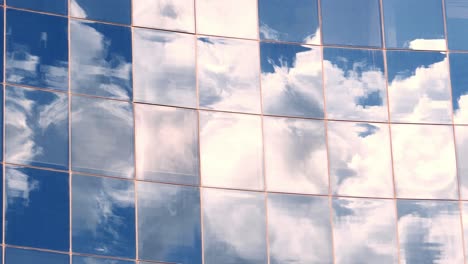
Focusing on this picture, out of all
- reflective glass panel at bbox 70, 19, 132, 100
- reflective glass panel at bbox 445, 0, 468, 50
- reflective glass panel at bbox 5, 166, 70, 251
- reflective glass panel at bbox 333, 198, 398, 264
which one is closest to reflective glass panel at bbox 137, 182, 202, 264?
reflective glass panel at bbox 5, 166, 70, 251

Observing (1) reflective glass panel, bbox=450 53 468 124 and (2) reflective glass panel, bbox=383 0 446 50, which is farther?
(2) reflective glass panel, bbox=383 0 446 50

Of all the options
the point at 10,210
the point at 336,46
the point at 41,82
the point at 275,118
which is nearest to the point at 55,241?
the point at 10,210

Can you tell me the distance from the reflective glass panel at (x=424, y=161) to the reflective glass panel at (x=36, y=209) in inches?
433

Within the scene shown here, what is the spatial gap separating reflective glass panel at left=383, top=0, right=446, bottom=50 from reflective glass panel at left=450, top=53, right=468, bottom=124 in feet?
2.04

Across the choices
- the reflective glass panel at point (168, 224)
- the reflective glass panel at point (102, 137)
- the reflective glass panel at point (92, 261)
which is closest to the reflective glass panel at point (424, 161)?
the reflective glass panel at point (168, 224)

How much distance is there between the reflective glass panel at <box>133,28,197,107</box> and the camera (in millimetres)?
43062

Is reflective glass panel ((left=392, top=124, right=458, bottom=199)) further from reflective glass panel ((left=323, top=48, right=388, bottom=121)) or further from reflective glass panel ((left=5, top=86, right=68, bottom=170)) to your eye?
reflective glass panel ((left=5, top=86, right=68, bottom=170))

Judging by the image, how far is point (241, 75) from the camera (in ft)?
146

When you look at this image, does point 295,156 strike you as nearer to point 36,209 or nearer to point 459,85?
point 459,85

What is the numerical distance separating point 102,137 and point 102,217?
2384 millimetres

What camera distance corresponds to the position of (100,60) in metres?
42.5

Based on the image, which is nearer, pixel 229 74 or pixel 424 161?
pixel 229 74

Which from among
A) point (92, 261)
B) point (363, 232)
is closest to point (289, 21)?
point (363, 232)

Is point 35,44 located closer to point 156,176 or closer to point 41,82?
point 41,82
